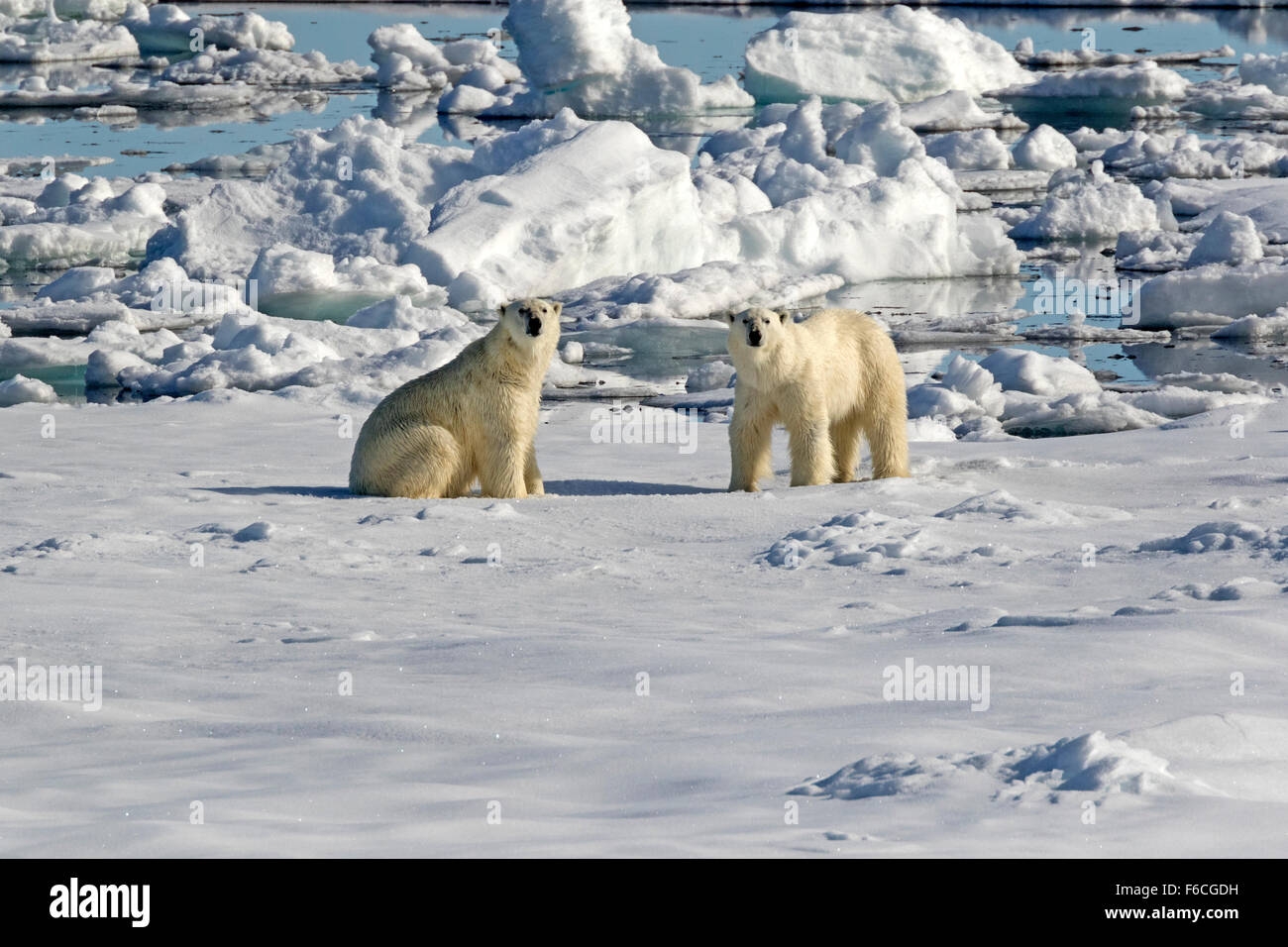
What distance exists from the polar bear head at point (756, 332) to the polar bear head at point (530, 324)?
666 millimetres

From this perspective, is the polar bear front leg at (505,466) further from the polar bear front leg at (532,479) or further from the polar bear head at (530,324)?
the polar bear head at (530,324)

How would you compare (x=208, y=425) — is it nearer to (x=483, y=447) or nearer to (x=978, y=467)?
(x=483, y=447)

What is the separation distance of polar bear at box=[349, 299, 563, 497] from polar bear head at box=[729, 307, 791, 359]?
2.20 feet

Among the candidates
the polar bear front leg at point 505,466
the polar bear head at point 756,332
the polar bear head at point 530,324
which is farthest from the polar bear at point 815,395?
the polar bear front leg at point 505,466

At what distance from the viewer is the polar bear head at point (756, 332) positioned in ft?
19.7

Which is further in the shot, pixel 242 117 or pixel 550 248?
pixel 242 117

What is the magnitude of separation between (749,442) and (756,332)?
0.54m

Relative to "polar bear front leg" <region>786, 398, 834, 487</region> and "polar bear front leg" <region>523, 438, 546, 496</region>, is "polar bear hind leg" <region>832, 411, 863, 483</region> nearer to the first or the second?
"polar bear front leg" <region>786, 398, 834, 487</region>

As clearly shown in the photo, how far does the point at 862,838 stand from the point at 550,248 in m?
11.8

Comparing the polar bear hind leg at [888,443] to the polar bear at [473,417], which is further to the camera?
the polar bear hind leg at [888,443]

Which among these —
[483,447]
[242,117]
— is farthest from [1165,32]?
[483,447]

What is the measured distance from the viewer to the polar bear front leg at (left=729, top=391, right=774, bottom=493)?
635 centimetres

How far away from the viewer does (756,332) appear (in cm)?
603

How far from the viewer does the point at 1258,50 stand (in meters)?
34.5
